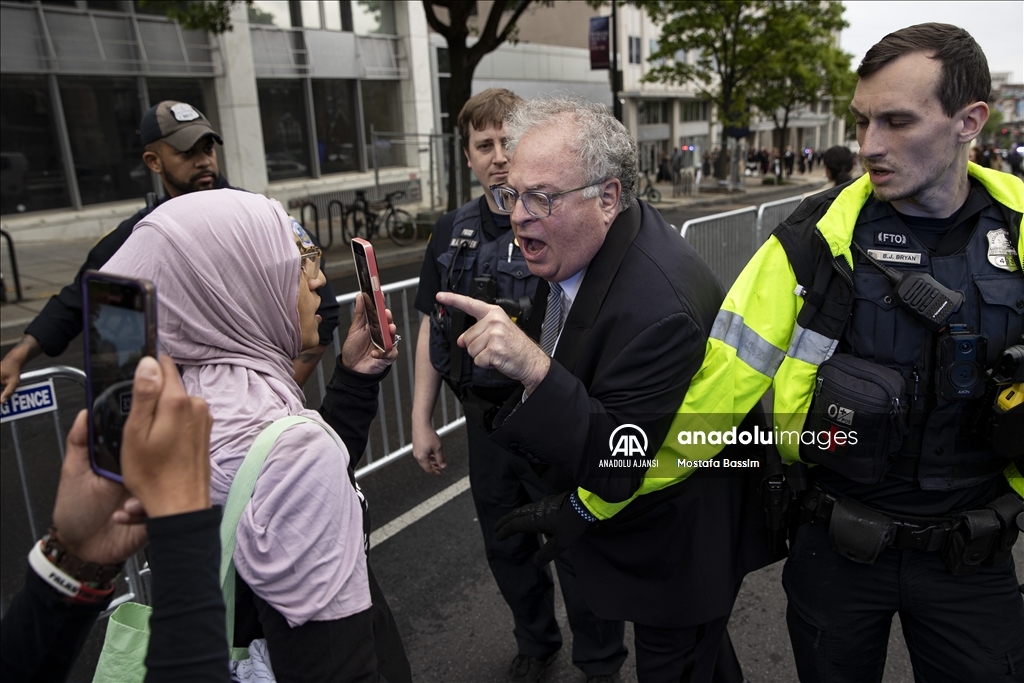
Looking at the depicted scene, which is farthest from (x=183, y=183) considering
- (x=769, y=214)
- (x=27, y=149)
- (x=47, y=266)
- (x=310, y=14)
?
(x=310, y=14)

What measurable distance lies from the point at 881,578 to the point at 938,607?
0.47 ft

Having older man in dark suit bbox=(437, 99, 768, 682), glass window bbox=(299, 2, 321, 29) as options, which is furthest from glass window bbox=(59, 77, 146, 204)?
older man in dark suit bbox=(437, 99, 768, 682)

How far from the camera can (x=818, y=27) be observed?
31.1 meters

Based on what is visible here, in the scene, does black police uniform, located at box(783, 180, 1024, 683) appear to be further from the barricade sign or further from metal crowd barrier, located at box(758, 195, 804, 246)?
metal crowd barrier, located at box(758, 195, 804, 246)

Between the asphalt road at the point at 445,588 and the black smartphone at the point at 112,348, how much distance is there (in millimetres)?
2265

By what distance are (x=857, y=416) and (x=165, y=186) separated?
11.1ft

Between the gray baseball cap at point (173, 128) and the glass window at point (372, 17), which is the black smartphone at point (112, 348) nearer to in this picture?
the gray baseball cap at point (173, 128)

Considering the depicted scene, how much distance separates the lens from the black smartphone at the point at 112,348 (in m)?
0.95

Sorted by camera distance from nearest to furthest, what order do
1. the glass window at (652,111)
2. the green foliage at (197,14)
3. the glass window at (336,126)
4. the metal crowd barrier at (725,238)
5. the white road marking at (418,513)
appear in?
the white road marking at (418,513) → the metal crowd barrier at (725,238) → the green foliage at (197,14) → the glass window at (336,126) → the glass window at (652,111)

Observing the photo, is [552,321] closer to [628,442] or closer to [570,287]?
[570,287]

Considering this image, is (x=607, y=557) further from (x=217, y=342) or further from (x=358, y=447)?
(x=217, y=342)

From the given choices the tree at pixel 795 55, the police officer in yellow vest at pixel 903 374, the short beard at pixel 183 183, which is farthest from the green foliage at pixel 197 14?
the tree at pixel 795 55

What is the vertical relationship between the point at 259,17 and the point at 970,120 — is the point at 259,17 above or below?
above

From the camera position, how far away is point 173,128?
3.51m
